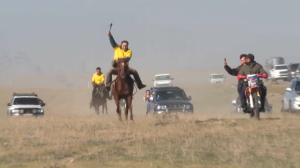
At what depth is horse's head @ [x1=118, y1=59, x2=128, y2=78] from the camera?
17.6 m

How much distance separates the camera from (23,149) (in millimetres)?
12336

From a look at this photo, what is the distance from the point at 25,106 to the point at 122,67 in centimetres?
1471

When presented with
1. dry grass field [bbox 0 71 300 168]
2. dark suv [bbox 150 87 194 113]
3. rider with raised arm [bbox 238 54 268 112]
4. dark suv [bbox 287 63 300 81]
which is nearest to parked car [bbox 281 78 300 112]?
dark suv [bbox 150 87 194 113]

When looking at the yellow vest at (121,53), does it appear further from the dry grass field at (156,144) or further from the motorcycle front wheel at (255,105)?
the motorcycle front wheel at (255,105)

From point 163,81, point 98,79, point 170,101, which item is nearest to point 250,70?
point 170,101

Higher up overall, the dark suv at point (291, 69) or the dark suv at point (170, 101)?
the dark suv at point (291, 69)

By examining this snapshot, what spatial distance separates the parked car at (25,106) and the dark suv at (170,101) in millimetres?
6995

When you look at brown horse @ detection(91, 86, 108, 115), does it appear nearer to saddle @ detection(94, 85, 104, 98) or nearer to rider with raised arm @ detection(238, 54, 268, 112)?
saddle @ detection(94, 85, 104, 98)

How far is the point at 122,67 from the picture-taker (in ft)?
Result: 58.1

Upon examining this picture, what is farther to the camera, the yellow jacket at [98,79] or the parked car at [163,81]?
the parked car at [163,81]

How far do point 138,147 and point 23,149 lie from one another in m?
2.31

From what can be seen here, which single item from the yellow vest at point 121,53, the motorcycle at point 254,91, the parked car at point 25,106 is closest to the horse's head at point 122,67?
the yellow vest at point 121,53

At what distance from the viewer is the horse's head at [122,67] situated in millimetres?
17641

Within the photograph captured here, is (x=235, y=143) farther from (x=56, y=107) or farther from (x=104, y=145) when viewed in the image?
(x=56, y=107)
